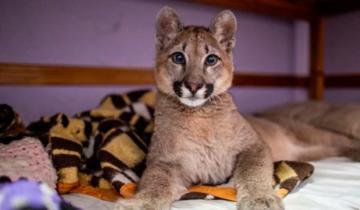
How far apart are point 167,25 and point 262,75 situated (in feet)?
4.77

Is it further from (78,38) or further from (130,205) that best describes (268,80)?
(130,205)

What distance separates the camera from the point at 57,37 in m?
Result: 1.83

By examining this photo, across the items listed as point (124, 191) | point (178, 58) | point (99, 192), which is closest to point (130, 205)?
point (124, 191)

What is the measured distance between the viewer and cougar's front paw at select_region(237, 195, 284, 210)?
100 centimetres

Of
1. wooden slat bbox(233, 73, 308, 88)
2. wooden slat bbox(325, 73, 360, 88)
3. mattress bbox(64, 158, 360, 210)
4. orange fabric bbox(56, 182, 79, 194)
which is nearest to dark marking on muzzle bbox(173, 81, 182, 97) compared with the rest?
mattress bbox(64, 158, 360, 210)

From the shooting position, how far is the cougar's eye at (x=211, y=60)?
1279mm

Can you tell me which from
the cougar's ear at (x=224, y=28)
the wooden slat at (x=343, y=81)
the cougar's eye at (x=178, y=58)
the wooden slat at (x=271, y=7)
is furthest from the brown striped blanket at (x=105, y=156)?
the wooden slat at (x=343, y=81)

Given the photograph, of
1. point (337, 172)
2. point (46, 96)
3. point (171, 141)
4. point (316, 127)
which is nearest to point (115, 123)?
point (171, 141)

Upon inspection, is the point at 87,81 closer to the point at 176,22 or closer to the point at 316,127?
the point at 176,22

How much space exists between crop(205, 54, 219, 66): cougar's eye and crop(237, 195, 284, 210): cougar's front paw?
472mm

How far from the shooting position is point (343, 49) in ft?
8.66

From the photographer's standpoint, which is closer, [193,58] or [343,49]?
[193,58]

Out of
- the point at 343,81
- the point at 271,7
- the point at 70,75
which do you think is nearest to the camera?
the point at 70,75

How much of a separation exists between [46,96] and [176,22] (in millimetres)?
805
